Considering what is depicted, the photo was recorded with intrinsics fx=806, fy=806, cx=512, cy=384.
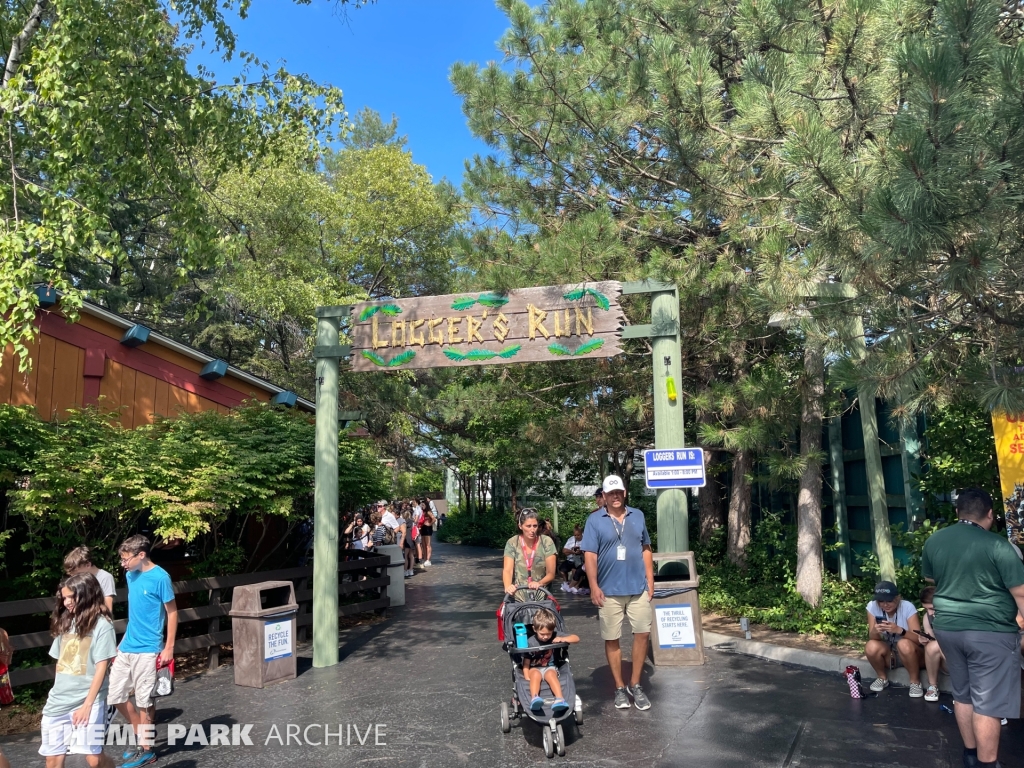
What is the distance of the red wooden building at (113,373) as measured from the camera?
35.4 feet

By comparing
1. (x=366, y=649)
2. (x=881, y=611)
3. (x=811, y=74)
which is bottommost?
(x=366, y=649)

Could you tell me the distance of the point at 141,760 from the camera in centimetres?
584

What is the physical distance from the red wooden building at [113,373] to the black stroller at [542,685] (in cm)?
681

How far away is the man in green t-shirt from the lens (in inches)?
181

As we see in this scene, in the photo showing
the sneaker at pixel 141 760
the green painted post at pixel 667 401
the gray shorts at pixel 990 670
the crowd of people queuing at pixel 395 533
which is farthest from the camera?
the crowd of people queuing at pixel 395 533

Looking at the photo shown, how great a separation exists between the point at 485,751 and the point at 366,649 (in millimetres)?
4613

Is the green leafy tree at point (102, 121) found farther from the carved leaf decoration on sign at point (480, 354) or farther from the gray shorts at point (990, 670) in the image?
the gray shorts at point (990, 670)

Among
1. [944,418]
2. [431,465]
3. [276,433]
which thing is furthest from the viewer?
[431,465]

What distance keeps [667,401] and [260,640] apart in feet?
16.4

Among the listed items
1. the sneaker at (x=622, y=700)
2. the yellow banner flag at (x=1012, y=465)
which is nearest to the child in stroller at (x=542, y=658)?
the sneaker at (x=622, y=700)

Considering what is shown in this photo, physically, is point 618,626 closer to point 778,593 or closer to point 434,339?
point 434,339

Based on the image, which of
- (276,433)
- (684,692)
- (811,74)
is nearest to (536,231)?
(276,433)

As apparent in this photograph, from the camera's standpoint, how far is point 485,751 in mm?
5871

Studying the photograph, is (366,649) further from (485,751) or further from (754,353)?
(754,353)
